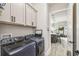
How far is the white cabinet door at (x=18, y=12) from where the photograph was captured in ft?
5.16

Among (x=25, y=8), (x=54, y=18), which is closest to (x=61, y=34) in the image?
(x=54, y=18)

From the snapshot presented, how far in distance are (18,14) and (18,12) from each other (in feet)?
0.10

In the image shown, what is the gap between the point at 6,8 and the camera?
1.43 meters

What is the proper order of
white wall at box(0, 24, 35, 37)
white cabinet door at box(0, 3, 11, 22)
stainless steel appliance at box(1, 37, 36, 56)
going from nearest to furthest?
1. stainless steel appliance at box(1, 37, 36, 56)
2. white cabinet door at box(0, 3, 11, 22)
3. white wall at box(0, 24, 35, 37)

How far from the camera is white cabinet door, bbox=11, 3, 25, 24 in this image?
1571mm

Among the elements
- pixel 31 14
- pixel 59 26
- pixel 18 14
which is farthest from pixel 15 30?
pixel 59 26

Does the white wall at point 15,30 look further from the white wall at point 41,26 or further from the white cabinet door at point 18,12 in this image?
the white cabinet door at point 18,12

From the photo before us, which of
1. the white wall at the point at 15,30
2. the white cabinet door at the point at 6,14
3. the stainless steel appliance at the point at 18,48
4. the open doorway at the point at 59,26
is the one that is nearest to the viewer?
the stainless steel appliance at the point at 18,48

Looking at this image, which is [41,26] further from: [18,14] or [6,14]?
[6,14]

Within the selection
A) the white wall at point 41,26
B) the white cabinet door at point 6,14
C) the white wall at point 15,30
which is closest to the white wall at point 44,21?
the white wall at point 41,26

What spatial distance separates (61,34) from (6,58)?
3.07 feet

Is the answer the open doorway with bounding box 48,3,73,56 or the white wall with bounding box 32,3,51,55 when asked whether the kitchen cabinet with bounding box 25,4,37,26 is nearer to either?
the white wall with bounding box 32,3,51,55

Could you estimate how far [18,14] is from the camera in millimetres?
1689

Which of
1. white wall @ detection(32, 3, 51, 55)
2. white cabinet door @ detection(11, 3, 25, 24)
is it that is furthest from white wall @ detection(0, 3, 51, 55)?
white cabinet door @ detection(11, 3, 25, 24)
